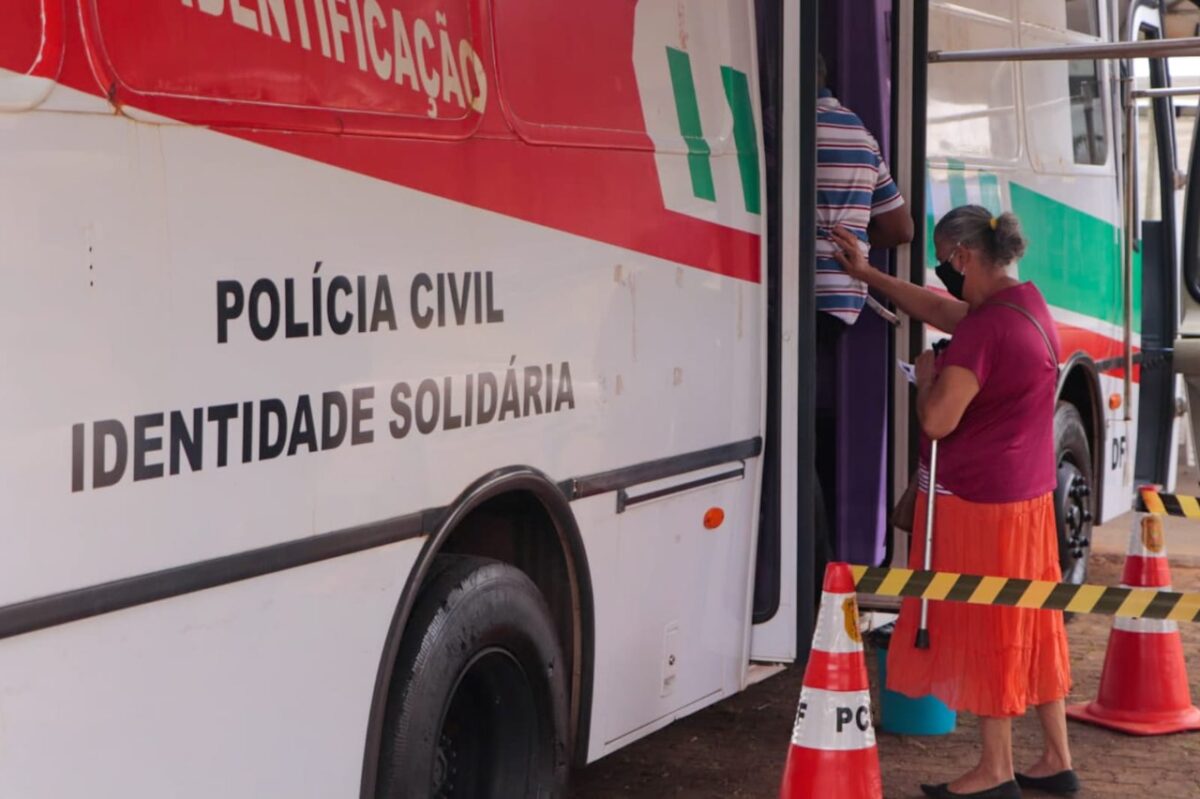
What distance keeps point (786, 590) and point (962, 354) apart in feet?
2.72

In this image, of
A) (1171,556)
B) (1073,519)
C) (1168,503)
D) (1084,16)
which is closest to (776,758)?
(1168,503)

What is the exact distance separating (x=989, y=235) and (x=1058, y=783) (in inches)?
64.7

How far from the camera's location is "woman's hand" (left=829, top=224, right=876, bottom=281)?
561 centimetres

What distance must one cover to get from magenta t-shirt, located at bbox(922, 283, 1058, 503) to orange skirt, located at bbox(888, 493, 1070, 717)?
63mm

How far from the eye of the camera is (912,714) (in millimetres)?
6035

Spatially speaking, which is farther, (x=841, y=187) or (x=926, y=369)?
(x=841, y=187)

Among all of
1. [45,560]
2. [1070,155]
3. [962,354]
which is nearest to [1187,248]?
[1070,155]

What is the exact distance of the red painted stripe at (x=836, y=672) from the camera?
446cm

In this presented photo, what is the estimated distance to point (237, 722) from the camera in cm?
317

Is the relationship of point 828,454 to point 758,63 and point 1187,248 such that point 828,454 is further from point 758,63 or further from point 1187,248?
point 1187,248

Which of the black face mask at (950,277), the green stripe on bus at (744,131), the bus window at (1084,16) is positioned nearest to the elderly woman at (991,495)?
the black face mask at (950,277)

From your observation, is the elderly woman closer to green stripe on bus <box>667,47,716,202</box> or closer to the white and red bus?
the white and red bus

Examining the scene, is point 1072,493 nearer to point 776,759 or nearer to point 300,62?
point 776,759

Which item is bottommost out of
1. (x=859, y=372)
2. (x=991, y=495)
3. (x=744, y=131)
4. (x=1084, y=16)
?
(x=991, y=495)
